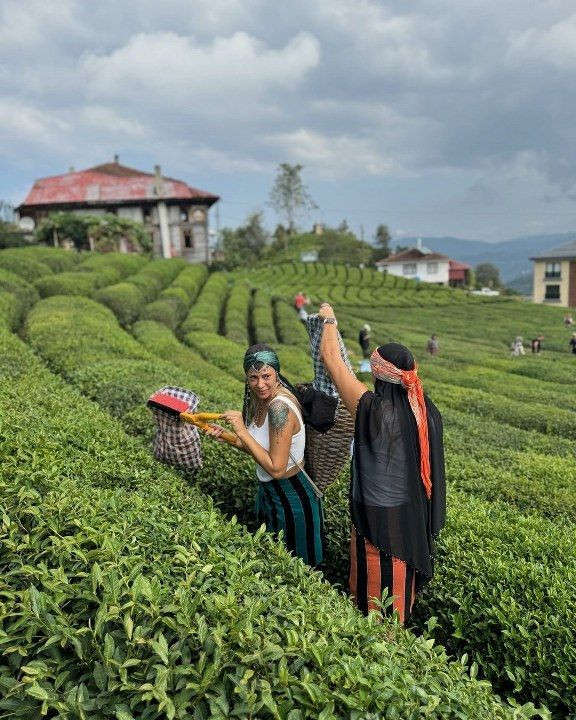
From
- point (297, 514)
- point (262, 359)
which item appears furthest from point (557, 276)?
point (262, 359)

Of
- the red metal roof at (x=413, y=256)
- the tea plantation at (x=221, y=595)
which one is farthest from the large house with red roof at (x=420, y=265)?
the tea plantation at (x=221, y=595)

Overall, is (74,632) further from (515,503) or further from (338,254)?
(338,254)

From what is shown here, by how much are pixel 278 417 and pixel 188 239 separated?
4276 centimetres

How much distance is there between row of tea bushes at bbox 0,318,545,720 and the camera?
175 centimetres

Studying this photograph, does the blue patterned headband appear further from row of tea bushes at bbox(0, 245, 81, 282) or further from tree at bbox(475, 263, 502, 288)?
tree at bbox(475, 263, 502, 288)

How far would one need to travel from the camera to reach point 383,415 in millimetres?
2812

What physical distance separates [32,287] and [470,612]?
52.7 ft

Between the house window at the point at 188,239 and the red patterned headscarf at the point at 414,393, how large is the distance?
42.9m

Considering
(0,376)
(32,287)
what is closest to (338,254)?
(32,287)

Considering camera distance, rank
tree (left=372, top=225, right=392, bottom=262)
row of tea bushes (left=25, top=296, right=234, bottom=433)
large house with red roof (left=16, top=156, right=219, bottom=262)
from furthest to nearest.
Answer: tree (left=372, top=225, right=392, bottom=262) < large house with red roof (left=16, top=156, right=219, bottom=262) < row of tea bushes (left=25, top=296, right=234, bottom=433)

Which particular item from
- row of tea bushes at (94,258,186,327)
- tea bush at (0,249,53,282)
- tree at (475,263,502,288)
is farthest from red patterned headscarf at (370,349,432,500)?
tree at (475,263,502,288)

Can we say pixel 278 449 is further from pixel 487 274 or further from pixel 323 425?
pixel 487 274

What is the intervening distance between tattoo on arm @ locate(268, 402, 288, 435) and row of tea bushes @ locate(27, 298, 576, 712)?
83 cm

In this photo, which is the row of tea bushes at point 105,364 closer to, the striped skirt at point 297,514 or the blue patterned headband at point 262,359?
the striped skirt at point 297,514
